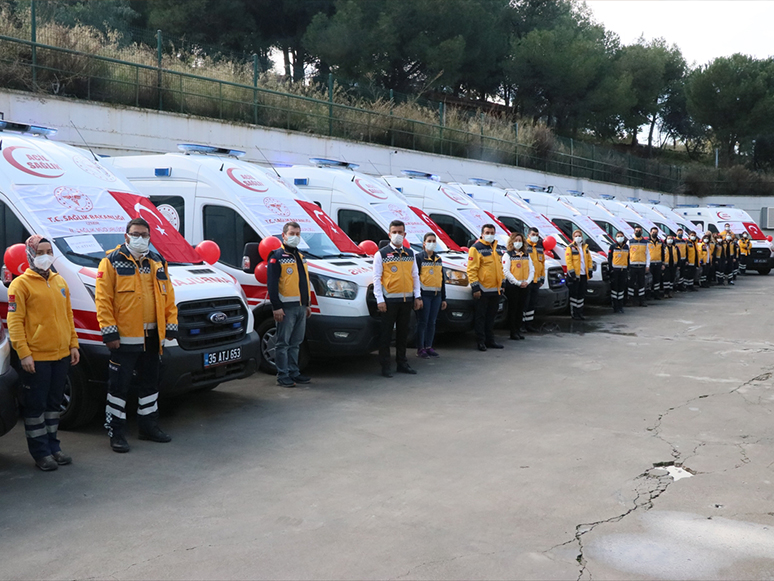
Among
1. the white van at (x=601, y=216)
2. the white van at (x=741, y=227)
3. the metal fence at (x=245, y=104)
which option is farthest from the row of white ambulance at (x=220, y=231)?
the white van at (x=741, y=227)

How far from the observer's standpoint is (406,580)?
12.8ft

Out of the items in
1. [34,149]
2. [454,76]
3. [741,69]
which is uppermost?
[741,69]

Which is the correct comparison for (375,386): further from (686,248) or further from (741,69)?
(741,69)

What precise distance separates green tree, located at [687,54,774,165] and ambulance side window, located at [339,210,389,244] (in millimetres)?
50672

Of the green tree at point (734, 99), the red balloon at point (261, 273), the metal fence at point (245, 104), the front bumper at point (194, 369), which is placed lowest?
the front bumper at point (194, 369)

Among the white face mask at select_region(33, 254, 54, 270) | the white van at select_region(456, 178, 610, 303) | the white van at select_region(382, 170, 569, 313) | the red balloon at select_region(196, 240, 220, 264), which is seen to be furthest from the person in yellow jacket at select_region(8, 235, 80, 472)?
the white van at select_region(456, 178, 610, 303)

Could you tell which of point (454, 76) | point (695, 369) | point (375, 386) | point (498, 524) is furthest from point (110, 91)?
point (454, 76)

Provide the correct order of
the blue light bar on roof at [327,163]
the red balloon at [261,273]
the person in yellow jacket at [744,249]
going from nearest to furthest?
1. the red balloon at [261,273]
2. the blue light bar on roof at [327,163]
3. the person in yellow jacket at [744,249]

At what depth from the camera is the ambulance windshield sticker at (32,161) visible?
7082 mm

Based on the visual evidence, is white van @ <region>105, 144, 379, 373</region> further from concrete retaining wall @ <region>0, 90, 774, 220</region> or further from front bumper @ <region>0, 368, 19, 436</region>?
concrete retaining wall @ <region>0, 90, 774, 220</region>

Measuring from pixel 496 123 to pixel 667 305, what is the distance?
1645 centimetres

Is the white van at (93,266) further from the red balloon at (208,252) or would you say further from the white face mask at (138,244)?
the white face mask at (138,244)

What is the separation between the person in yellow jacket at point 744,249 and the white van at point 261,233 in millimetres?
24971

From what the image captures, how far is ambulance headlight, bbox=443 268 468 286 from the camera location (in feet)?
37.3
